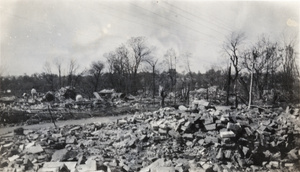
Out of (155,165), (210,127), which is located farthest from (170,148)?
(210,127)

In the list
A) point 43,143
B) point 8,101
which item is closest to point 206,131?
point 43,143

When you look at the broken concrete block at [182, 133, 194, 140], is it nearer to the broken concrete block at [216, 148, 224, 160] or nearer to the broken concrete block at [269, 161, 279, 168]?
the broken concrete block at [216, 148, 224, 160]

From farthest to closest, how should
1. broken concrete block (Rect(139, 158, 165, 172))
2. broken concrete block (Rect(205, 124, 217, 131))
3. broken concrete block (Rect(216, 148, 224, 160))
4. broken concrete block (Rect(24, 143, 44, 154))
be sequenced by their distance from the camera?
broken concrete block (Rect(205, 124, 217, 131)) < broken concrete block (Rect(216, 148, 224, 160)) < broken concrete block (Rect(24, 143, 44, 154)) < broken concrete block (Rect(139, 158, 165, 172))

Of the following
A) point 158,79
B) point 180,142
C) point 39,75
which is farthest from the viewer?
point 158,79

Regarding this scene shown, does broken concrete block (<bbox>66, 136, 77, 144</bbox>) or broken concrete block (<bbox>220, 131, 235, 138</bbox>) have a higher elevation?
broken concrete block (<bbox>220, 131, 235, 138</bbox>)

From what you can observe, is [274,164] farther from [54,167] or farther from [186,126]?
[54,167]

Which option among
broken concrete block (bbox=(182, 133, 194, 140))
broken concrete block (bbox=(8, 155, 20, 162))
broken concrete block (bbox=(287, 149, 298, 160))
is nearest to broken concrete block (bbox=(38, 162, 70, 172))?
broken concrete block (bbox=(8, 155, 20, 162))

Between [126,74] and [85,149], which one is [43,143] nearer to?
[85,149]

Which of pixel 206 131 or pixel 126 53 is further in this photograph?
pixel 126 53
